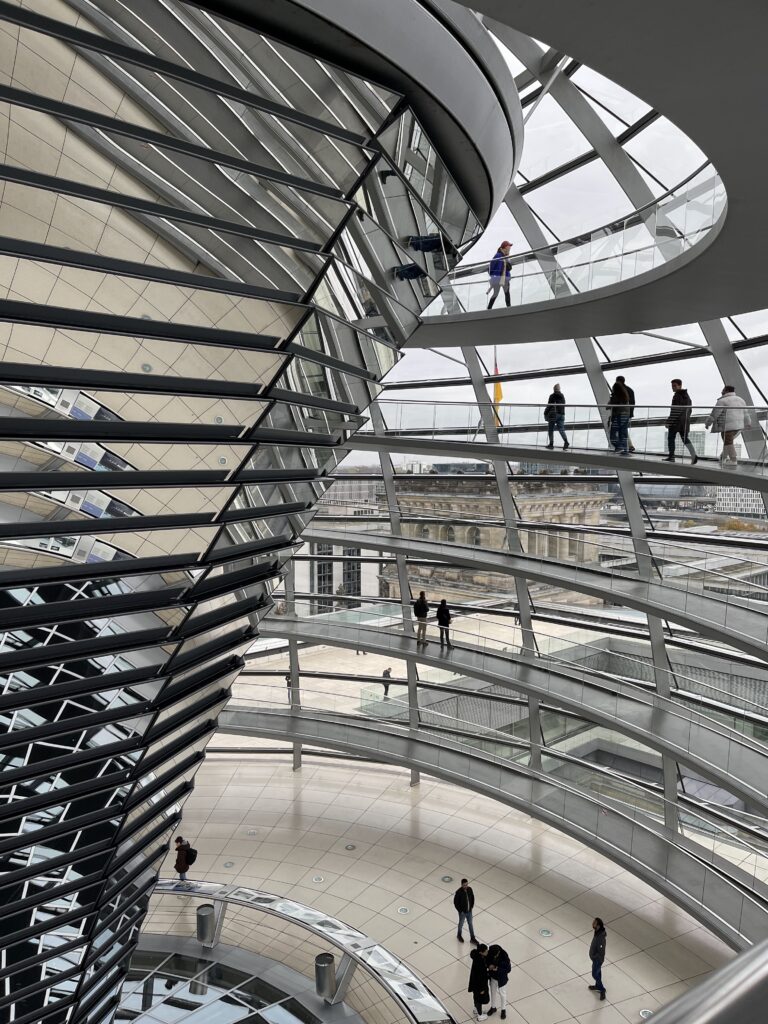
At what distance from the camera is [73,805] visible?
843cm

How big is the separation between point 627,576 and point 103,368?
1412cm

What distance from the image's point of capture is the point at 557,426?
1677cm

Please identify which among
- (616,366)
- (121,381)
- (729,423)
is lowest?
(121,381)

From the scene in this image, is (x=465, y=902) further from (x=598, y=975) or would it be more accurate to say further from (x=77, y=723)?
(x=77, y=723)

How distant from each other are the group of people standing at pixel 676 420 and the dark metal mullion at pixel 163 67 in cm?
1033

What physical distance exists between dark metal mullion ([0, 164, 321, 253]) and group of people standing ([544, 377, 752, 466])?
1019 cm

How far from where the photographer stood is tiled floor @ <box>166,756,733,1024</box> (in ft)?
50.1

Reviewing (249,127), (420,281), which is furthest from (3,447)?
(420,281)

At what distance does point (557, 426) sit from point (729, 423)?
12.6ft

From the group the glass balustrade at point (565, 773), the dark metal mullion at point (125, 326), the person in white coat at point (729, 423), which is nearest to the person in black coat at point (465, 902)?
the glass balustrade at point (565, 773)

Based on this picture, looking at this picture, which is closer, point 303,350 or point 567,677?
point 303,350

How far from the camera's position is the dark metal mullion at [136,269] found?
4570 mm

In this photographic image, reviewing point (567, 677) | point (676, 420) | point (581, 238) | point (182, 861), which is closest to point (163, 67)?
point (581, 238)

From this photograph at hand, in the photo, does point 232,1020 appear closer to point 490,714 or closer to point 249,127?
point 490,714
